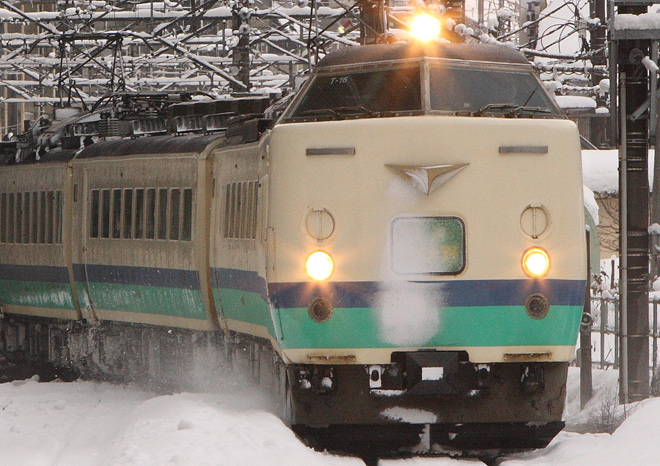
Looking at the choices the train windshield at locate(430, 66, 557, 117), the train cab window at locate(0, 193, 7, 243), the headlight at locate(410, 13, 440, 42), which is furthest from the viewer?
the train cab window at locate(0, 193, 7, 243)

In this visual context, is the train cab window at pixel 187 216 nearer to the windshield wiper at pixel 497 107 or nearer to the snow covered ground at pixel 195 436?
the snow covered ground at pixel 195 436

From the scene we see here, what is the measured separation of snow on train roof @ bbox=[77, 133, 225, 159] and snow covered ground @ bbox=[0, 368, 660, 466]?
7.34 feet

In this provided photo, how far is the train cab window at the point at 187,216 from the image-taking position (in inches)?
510

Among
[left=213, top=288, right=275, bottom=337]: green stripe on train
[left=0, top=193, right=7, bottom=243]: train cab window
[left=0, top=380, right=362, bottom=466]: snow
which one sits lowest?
[left=0, top=380, right=362, bottom=466]: snow

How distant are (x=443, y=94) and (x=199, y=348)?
16.2 ft

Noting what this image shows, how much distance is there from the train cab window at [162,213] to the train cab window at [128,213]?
0.71 meters

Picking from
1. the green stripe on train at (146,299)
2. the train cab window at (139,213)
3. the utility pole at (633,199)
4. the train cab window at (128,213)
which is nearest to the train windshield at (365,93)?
the green stripe on train at (146,299)

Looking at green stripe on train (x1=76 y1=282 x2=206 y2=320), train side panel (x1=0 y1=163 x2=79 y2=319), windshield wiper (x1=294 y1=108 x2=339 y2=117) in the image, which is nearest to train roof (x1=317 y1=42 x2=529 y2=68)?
windshield wiper (x1=294 y1=108 x2=339 y2=117)

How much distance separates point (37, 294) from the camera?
680 inches

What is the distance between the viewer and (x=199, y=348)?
13883 millimetres

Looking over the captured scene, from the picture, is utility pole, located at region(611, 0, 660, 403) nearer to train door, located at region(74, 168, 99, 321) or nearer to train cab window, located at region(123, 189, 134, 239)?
train cab window, located at region(123, 189, 134, 239)

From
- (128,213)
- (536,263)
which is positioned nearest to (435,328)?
(536,263)

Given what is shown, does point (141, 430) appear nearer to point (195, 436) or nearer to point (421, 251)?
point (195, 436)

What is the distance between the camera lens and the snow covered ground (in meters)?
8.36
